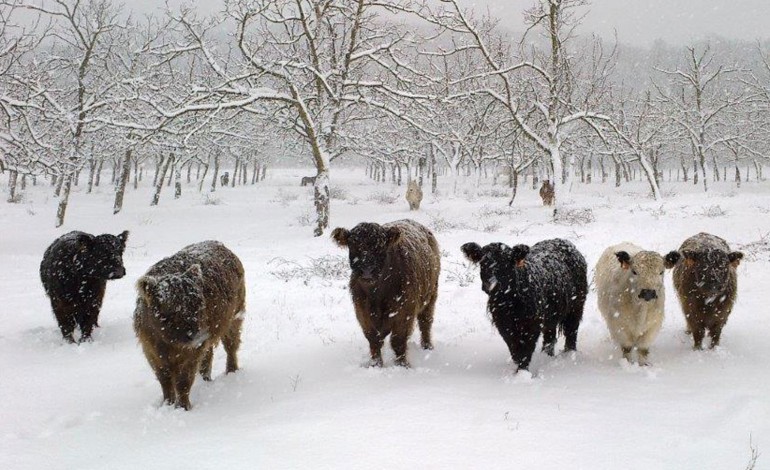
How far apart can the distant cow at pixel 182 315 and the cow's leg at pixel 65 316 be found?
2.94m

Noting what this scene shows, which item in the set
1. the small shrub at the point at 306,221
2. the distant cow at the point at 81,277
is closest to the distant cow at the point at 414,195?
the small shrub at the point at 306,221

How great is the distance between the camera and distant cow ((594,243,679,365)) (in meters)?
5.24

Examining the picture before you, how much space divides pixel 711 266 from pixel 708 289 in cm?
29

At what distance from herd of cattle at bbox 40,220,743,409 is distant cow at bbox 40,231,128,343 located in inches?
85.8

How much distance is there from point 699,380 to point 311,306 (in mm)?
5554

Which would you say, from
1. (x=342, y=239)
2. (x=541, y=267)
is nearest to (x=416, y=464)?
(x=342, y=239)

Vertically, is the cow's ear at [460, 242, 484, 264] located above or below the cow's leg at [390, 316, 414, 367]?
above

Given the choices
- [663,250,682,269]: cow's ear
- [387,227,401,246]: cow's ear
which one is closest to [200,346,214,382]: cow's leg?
[387,227,401,246]: cow's ear

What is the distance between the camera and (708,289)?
5.69 m

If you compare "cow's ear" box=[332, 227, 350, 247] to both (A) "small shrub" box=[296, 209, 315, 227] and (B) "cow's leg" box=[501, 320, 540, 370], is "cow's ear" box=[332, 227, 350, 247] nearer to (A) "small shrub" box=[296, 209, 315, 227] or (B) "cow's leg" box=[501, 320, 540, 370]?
(B) "cow's leg" box=[501, 320, 540, 370]

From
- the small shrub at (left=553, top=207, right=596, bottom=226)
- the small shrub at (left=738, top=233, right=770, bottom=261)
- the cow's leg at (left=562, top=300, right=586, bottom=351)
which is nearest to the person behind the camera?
the cow's leg at (left=562, top=300, right=586, bottom=351)

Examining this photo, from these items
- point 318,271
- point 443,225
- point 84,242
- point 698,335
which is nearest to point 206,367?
point 84,242

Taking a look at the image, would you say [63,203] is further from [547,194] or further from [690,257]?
[690,257]

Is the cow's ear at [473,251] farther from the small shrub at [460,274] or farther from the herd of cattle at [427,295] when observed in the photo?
the small shrub at [460,274]
